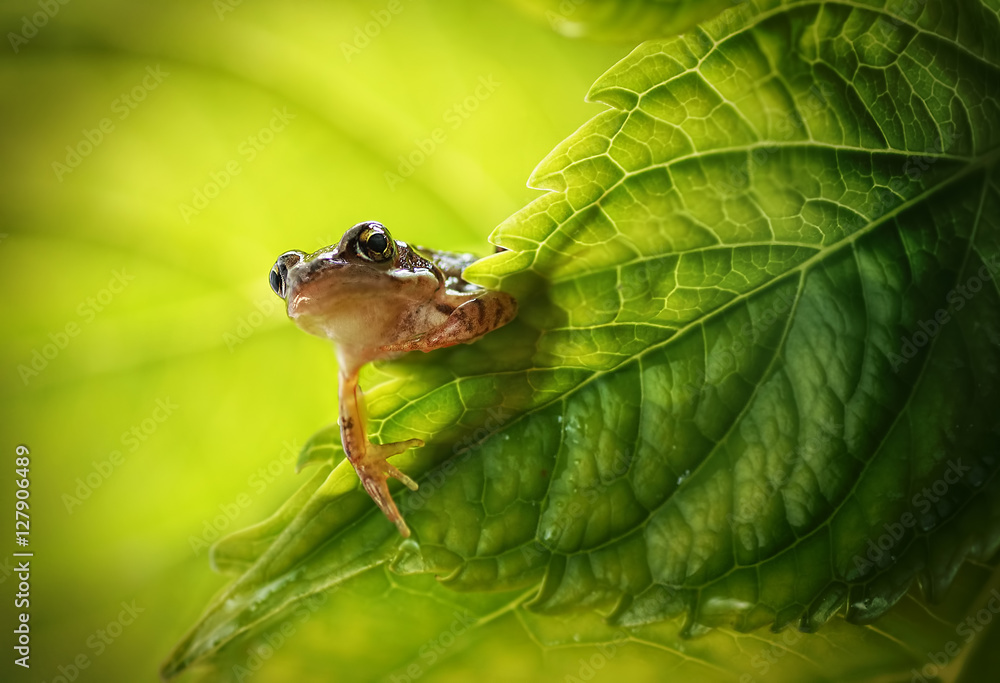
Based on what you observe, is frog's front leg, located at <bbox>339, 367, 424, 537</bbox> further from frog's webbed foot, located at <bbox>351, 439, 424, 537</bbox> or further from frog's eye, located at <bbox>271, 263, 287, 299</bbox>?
frog's eye, located at <bbox>271, 263, 287, 299</bbox>

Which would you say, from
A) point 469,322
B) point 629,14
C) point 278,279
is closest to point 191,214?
point 278,279

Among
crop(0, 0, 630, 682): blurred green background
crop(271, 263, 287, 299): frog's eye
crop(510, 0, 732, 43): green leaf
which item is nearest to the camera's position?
crop(510, 0, 732, 43): green leaf

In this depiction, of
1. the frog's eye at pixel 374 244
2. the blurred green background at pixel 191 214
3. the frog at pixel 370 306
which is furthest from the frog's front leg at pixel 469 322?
the blurred green background at pixel 191 214

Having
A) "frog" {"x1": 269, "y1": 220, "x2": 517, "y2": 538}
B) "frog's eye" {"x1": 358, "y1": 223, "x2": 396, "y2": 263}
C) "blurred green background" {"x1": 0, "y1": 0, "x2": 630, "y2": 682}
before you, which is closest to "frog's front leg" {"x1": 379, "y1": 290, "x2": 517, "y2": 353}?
"frog" {"x1": 269, "y1": 220, "x2": 517, "y2": 538}

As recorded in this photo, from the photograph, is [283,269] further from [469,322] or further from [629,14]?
[629,14]

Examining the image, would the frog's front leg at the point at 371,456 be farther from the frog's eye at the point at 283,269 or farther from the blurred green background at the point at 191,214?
the blurred green background at the point at 191,214

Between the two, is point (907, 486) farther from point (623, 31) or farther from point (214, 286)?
point (214, 286)

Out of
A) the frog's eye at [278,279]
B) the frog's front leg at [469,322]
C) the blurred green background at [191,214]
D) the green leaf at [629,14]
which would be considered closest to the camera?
the green leaf at [629,14]
